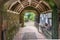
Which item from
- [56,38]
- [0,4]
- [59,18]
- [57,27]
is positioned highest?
[0,4]

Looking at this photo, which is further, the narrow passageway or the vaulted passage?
the narrow passageway

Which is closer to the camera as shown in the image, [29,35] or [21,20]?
[29,35]

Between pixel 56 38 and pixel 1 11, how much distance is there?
295 cm

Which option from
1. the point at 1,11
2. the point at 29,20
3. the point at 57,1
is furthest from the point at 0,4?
the point at 29,20

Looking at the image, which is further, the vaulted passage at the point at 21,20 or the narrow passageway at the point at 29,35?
the narrow passageway at the point at 29,35

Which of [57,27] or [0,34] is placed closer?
[0,34]

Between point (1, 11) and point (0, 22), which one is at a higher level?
point (1, 11)

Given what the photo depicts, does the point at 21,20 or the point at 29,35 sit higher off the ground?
the point at 21,20

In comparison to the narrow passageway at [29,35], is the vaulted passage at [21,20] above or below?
above

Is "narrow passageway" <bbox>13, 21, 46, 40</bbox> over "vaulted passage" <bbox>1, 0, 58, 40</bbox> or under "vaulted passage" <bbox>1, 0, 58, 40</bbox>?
under

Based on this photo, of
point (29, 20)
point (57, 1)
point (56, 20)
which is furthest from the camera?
point (29, 20)

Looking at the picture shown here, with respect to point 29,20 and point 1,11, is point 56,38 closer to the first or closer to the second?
point 1,11

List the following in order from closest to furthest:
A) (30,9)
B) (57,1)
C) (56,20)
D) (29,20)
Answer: (57,1) < (56,20) < (30,9) < (29,20)

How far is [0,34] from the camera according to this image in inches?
208
